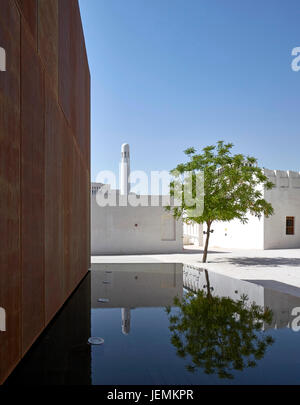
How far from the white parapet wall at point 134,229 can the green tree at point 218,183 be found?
412 centimetres

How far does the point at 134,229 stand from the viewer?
631 inches

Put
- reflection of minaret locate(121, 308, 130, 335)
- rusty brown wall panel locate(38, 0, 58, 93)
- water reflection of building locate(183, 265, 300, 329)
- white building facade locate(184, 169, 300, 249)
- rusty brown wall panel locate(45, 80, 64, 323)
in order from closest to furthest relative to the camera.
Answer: rusty brown wall panel locate(38, 0, 58, 93) < reflection of minaret locate(121, 308, 130, 335) < rusty brown wall panel locate(45, 80, 64, 323) < water reflection of building locate(183, 265, 300, 329) < white building facade locate(184, 169, 300, 249)

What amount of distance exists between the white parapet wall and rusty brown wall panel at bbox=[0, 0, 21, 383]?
42.8ft

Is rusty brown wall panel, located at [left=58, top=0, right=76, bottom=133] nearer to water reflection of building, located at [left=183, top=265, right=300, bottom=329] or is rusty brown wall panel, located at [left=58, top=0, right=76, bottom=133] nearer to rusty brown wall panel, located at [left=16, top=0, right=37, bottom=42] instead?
rusty brown wall panel, located at [left=16, top=0, right=37, bottom=42]

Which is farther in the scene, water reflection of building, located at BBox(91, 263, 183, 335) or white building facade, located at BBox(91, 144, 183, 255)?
white building facade, located at BBox(91, 144, 183, 255)

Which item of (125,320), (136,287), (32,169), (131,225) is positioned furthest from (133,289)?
(131,225)

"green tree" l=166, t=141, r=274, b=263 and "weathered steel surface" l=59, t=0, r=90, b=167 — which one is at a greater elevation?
"weathered steel surface" l=59, t=0, r=90, b=167

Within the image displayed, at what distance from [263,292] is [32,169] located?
5.62 metres

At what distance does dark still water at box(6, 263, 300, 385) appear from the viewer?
94.7 inches

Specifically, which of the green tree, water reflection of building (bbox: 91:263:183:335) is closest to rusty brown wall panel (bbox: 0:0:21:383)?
water reflection of building (bbox: 91:263:183:335)

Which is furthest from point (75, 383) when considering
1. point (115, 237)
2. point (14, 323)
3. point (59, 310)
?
point (115, 237)

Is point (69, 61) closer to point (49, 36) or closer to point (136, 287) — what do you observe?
point (49, 36)
